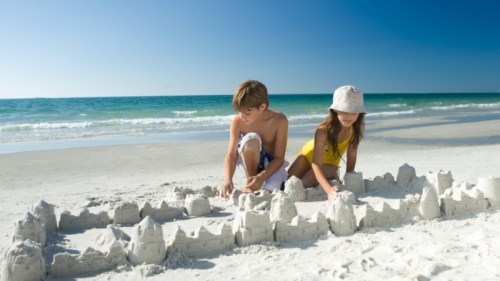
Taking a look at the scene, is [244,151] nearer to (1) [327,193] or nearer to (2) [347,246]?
(1) [327,193]

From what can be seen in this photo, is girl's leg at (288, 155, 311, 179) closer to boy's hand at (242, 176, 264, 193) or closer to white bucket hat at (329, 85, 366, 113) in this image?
boy's hand at (242, 176, 264, 193)

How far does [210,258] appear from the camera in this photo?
271cm

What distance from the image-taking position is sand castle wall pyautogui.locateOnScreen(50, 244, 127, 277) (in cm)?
245

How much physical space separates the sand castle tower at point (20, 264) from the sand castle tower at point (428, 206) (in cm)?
285

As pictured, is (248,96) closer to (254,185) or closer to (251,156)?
(251,156)

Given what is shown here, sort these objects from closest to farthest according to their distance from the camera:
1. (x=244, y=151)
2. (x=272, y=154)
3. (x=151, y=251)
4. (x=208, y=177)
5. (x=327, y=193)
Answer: (x=151, y=251), (x=327, y=193), (x=244, y=151), (x=272, y=154), (x=208, y=177)

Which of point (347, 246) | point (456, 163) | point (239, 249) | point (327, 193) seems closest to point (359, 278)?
point (347, 246)

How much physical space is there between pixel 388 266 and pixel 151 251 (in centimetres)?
147

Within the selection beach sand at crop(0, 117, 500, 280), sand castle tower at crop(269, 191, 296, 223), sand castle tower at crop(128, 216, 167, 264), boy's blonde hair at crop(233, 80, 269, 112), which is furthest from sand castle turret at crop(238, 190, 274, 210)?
sand castle tower at crop(128, 216, 167, 264)

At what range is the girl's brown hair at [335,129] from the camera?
440 centimetres

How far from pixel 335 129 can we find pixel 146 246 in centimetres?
255

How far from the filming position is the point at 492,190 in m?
3.59

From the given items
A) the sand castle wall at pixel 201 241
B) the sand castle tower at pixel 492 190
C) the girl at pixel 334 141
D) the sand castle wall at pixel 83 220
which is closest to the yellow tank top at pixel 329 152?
the girl at pixel 334 141

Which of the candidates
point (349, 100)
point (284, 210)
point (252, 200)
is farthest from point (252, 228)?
point (349, 100)
